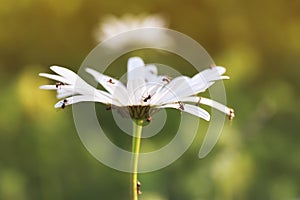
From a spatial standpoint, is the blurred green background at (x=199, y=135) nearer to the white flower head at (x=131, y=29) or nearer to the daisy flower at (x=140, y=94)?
the white flower head at (x=131, y=29)

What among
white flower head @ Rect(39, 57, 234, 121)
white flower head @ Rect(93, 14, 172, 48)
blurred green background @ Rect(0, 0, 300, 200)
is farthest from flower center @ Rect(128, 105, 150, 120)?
white flower head @ Rect(93, 14, 172, 48)

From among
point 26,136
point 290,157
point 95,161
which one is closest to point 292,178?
point 290,157

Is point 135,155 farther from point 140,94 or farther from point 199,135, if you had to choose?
point 199,135

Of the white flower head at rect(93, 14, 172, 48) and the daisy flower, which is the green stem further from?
the white flower head at rect(93, 14, 172, 48)

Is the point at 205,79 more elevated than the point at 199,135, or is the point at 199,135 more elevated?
the point at 199,135

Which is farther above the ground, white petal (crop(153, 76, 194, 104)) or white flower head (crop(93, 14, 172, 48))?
white flower head (crop(93, 14, 172, 48))

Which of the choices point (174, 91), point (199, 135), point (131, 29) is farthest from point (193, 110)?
point (131, 29)

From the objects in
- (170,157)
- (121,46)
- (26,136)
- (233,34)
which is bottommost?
(170,157)

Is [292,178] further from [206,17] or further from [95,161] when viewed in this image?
[206,17]
